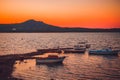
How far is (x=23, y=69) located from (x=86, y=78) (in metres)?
12.7

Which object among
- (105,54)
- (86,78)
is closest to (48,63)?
(86,78)

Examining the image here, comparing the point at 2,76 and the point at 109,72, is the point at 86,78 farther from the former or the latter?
the point at 2,76

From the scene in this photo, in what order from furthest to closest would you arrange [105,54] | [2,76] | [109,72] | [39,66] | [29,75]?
[105,54] < [39,66] < [109,72] < [29,75] < [2,76]

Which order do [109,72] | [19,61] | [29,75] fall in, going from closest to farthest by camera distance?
[29,75] → [109,72] → [19,61]

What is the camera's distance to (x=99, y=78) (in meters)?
41.5

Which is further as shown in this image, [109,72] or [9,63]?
[9,63]

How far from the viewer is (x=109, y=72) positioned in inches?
1866

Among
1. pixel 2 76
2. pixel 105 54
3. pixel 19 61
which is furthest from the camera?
pixel 105 54

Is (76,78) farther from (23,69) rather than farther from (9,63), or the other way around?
(9,63)

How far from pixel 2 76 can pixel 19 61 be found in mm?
20452

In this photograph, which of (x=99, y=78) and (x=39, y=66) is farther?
(x=39, y=66)

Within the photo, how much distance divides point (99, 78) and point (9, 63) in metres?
20.3

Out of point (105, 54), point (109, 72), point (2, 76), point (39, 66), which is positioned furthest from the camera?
point (105, 54)

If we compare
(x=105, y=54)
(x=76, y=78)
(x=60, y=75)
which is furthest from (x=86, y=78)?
(x=105, y=54)
